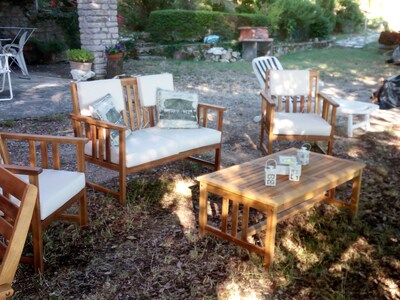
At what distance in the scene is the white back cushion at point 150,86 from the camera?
4.21m

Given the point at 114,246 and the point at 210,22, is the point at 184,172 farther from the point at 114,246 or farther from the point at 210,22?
the point at 210,22

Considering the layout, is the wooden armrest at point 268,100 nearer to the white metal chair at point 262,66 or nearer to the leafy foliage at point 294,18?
the white metal chair at point 262,66

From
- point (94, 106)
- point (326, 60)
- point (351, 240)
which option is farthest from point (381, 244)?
point (326, 60)

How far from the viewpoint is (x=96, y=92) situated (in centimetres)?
376

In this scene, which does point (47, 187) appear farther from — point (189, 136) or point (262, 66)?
point (262, 66)

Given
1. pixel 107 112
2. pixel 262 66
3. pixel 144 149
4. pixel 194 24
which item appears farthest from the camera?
pixel 194 24

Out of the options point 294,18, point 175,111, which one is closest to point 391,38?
point 294,18

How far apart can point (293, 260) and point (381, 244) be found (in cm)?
70

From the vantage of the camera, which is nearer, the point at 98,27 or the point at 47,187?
the point at 47,187

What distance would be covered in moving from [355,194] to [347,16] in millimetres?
17356

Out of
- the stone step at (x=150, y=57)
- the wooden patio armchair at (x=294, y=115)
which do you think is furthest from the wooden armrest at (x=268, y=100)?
the stone step at (x=150, y=57)

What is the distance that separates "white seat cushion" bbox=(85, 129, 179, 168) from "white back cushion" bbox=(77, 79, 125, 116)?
0.29 metres

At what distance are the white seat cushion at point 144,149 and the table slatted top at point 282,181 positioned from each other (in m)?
0.69

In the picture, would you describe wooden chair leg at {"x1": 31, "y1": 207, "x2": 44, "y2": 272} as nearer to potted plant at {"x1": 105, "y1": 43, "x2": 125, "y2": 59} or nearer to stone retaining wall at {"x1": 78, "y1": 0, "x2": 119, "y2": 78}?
potted plant at {"x1": 105, "y1": 43, "x2": 125, "y2": 59}
